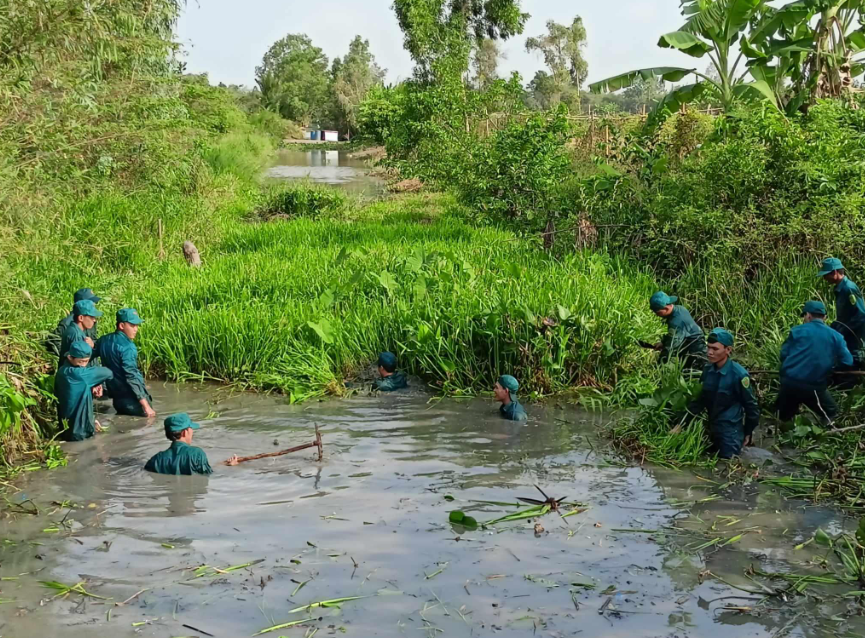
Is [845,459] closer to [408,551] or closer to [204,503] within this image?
[408,551]

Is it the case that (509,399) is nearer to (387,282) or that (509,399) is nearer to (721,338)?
(721,338)

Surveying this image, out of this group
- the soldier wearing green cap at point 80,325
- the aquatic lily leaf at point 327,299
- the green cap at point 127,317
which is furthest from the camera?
the aquatic lily leaf at point 327,299

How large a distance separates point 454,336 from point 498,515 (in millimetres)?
3245

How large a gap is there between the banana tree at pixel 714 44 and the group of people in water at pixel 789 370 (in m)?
6.33

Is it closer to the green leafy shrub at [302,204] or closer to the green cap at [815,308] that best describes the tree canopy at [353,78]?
the green leafy shrub at [302,204]

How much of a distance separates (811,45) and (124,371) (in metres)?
12.1

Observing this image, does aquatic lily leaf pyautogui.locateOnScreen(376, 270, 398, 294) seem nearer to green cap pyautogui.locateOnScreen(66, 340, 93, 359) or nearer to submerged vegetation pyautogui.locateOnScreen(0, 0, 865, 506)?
submerged vegetation pyautogui.locateOnScreen(0, 0, 865, 506)

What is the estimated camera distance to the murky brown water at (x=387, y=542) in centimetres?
441

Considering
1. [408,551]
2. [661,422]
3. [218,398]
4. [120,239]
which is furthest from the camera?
[120,239]

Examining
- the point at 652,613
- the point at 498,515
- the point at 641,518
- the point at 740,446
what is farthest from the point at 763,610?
the point at 740,446

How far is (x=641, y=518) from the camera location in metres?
5.72

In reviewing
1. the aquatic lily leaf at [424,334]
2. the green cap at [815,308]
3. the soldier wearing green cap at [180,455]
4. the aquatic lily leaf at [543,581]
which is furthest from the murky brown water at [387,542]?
the green cap at [815,308]

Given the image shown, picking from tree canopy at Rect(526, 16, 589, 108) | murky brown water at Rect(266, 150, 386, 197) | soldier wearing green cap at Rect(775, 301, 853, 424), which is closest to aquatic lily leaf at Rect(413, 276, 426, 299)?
soldier wearing green cap at Rect(775, 301, 853, 424)

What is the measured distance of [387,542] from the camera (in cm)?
535
